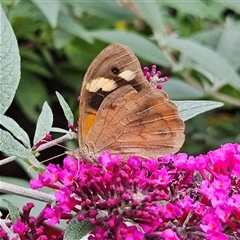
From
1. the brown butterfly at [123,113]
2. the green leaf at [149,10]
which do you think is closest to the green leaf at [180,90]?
the green leaf at [149,10]

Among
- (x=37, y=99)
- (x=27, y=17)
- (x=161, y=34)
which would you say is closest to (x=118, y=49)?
(x=161, y=34)

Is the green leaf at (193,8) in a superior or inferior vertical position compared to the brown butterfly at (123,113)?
superior

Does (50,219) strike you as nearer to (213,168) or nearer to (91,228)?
(91,228)

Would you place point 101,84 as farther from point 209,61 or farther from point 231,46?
point 231,46

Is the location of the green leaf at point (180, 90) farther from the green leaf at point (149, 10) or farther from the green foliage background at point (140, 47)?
the green leaf at point (149, 10)

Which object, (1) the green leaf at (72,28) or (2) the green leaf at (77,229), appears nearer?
(2) the green leaf at (77,229)

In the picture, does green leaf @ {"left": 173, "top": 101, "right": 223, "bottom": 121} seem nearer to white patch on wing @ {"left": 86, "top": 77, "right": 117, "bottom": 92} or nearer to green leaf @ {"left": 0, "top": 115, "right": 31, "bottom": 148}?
white patch on wing @ {"left": 86, "top": 77, "right": 117, "bottom": 92}
